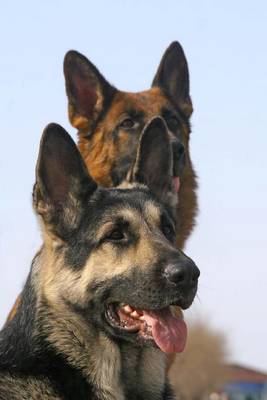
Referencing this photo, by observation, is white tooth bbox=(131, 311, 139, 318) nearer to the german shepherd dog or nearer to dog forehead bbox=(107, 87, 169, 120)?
the german shepherd dog

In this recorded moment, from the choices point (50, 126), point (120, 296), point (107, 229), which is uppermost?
point (50, 126)

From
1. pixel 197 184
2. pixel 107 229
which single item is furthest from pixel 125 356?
pixel 197 184

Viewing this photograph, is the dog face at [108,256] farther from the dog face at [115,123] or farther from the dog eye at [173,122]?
the dog eye at [173,122]

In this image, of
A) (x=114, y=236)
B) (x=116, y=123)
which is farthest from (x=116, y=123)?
(x=114, y=236)

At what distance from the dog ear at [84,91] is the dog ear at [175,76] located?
0.72 m

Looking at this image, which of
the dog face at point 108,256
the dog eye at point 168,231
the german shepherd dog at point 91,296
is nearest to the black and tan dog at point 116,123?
the dog eye at point 168,231

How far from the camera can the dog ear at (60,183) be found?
6387 mm

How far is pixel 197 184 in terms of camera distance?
390 inches

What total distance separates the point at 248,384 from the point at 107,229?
11.3m

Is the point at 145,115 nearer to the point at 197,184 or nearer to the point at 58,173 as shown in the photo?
the point at 197,184

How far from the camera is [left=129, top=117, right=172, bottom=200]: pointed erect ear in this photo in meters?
7.12

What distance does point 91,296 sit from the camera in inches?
242

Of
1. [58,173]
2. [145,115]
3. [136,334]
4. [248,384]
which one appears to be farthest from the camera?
[248,384]

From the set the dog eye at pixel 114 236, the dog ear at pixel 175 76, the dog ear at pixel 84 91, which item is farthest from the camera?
the dog ear at pixel 175 76
